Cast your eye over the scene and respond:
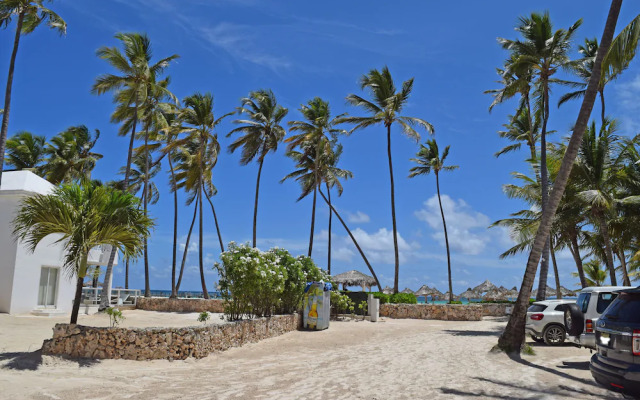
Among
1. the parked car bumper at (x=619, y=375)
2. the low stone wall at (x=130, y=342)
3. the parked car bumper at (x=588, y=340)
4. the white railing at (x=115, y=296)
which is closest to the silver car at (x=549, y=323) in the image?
the parked car bumper at (x=588, y=340)

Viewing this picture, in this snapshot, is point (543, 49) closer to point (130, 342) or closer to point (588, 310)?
point (588, 310)

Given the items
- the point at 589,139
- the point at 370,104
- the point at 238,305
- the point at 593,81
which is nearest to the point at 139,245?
the point at 238,305

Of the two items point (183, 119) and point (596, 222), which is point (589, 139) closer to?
point (596, 222)

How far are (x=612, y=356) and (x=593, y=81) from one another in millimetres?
7453

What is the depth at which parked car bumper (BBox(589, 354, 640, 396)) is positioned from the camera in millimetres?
6277

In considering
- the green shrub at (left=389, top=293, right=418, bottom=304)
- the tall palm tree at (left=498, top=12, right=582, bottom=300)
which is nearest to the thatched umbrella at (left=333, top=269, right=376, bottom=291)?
the green shrub at (left=389, top=293, right=418, bottom=304)

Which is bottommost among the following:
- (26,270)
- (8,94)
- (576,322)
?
(576,322)

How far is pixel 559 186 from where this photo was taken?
1180cm

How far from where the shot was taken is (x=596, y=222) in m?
23.2

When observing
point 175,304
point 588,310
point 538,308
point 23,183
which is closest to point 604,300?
point 588,310

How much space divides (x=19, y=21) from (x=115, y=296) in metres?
17.2

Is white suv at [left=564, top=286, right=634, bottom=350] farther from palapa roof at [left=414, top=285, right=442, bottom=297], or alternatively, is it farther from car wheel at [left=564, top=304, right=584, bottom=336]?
palapa roof at [left=414, top=285, right=442, bottom=297]

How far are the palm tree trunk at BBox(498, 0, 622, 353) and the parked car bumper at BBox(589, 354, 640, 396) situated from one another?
5150mm

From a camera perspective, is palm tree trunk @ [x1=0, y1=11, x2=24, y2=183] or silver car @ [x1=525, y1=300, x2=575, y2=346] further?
palm tree trunk @ [x1=0, y1=11, x2=24, y2=183]
